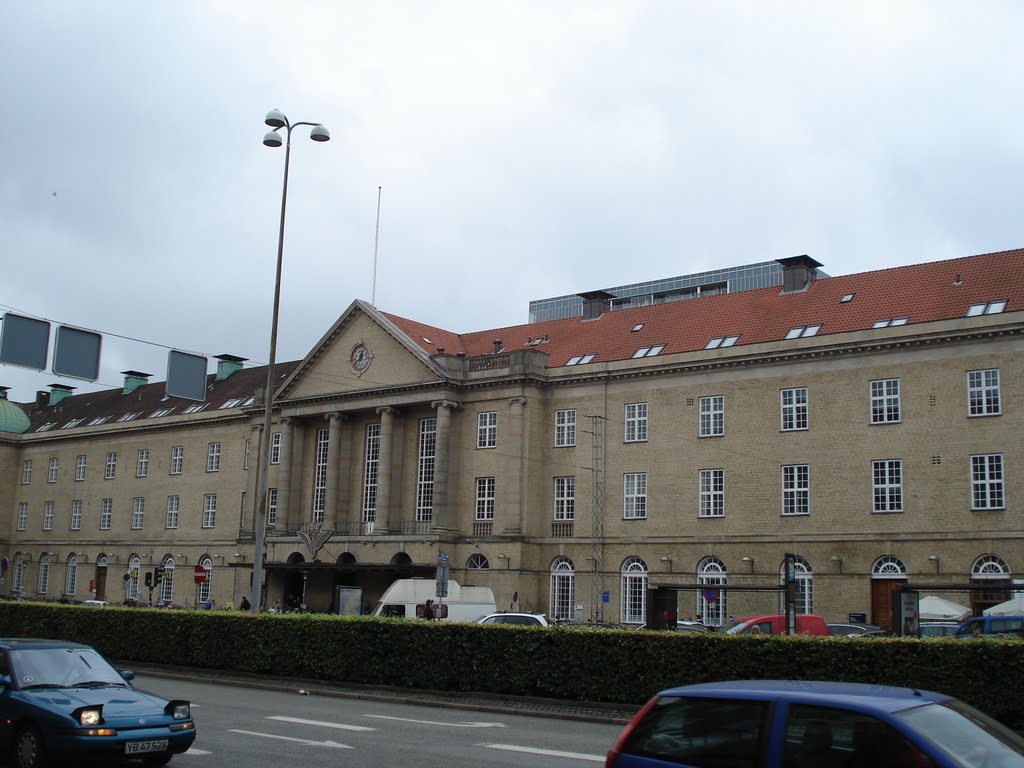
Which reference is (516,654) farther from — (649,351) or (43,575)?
(43,575)

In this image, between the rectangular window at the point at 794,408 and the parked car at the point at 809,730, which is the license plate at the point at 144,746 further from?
the rectangular window at the point at 794,408

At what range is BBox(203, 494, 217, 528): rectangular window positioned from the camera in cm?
7256

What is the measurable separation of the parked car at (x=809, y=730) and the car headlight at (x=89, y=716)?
25.5 feet

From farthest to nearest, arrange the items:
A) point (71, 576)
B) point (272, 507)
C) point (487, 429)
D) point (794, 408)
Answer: point (71, 576) < point (272, 507) < point (487, 429) < point (794, 408)

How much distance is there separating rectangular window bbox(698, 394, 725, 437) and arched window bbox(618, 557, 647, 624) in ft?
22.3

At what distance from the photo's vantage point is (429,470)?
59531mm

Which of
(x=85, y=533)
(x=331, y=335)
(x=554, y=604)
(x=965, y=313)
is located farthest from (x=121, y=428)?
(x=965, y=313)

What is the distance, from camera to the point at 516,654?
25344 mm

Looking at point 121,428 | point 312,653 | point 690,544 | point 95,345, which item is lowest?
point 312,653

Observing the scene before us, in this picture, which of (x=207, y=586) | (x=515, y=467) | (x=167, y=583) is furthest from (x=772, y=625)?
(x=167, y=583)

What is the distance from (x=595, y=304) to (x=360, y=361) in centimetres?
1344

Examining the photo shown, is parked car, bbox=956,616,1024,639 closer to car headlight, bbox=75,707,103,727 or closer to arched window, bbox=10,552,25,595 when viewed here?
car headlight, bbox=75,707,103,727

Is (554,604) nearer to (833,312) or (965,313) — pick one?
(833,312)

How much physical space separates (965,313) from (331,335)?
111 feet
